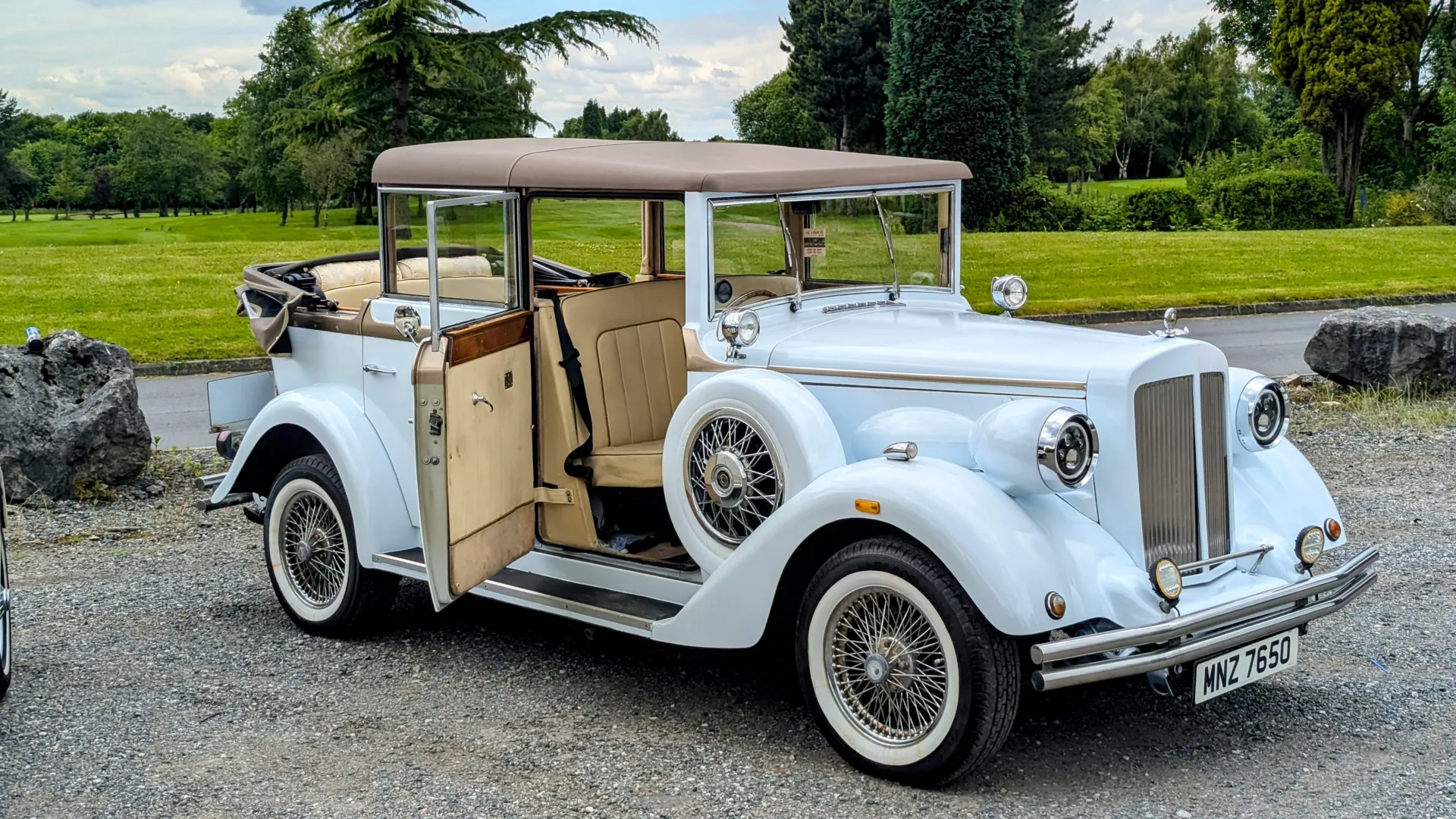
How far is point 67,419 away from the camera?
8352mm

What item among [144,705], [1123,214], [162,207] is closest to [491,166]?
[144,705]

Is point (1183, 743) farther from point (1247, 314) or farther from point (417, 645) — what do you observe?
point (1247, 314)

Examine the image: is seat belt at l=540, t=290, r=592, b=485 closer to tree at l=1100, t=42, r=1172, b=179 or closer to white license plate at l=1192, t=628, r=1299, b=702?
white license plate at l=1192, t=628, r=1299, b=702

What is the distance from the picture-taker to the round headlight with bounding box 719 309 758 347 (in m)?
4.74

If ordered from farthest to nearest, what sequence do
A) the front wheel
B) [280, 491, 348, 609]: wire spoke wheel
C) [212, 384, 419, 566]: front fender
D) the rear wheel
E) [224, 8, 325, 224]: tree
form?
[224, 8, 325, 224]: tree
[280, 491, 348, 609]: wire spoke wheel
the rear wheel
[212, 384, 419, 566]: front fender
the front wheel

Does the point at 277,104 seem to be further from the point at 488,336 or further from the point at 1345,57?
the point at 488,336

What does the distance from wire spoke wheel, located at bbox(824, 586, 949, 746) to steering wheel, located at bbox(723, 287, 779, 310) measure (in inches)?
56.9

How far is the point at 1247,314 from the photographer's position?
739 inches

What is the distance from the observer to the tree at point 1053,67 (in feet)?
150

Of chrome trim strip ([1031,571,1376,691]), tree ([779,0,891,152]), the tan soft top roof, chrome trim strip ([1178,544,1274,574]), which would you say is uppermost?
tree ([779,0,891,152])

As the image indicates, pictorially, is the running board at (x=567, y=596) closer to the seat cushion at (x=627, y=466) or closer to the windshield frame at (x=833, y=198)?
the seat cushion at (x=627, y=466)

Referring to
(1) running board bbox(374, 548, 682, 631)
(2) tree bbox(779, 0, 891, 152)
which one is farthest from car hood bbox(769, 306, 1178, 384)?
(2) tree bbox(779, 0, 891, 152)

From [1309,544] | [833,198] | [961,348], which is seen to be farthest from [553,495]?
[1309,544]

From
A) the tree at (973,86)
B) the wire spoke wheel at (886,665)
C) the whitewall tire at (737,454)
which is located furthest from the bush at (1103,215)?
the wire spoke wheel at (886,665)
